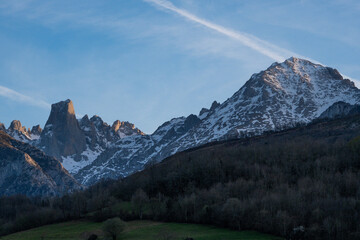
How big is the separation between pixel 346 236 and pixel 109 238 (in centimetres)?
5411

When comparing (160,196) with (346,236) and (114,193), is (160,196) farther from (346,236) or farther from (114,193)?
(346,236)

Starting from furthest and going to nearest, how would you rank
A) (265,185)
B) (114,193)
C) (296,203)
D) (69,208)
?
(114,193) → (69,208) → (265,185) → (296,203)

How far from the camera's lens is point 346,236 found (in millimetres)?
85500

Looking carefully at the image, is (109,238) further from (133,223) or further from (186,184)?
(186,184)

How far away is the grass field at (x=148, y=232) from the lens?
9006 cm

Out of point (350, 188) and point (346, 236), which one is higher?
point (350, 188)

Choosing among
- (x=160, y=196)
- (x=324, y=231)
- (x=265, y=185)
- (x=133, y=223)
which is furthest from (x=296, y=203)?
(x=160, y=196)

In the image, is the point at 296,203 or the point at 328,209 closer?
the point at 328,209

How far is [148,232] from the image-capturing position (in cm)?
10175

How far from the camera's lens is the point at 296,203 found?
110 m

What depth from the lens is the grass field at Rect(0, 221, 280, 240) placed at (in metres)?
90.1

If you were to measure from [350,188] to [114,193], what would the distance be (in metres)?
102

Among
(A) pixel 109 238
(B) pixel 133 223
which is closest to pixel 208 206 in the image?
(B) pixel 133 223

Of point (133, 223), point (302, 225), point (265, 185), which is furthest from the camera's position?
point (265, 185)
